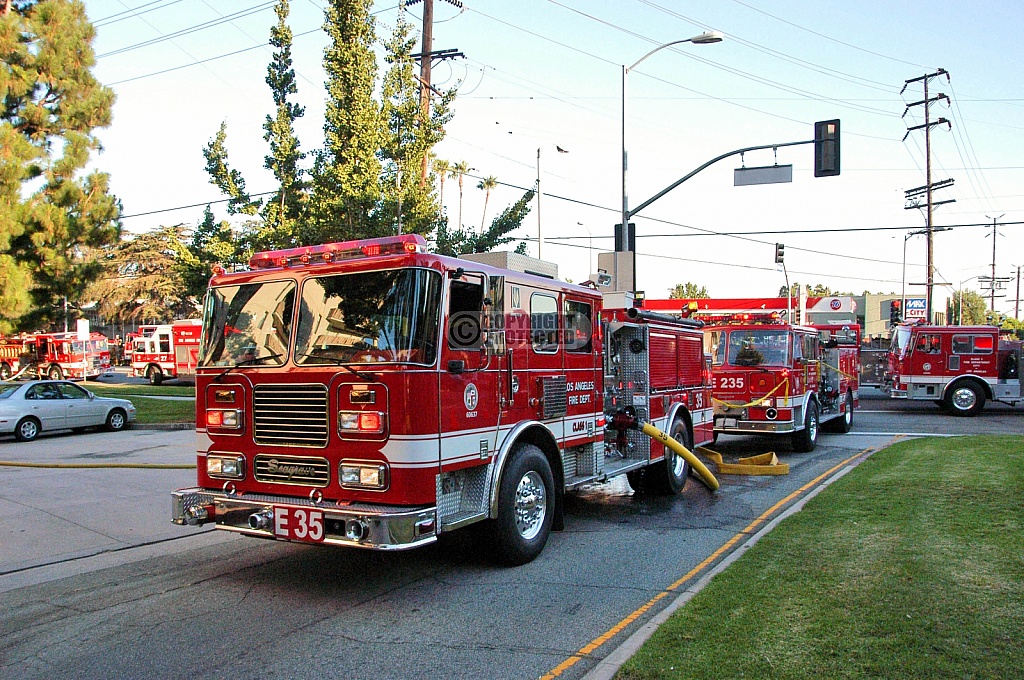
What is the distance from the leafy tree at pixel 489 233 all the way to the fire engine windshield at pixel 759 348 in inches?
208

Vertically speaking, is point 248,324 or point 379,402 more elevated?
point 248,324

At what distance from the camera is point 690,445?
447 inches

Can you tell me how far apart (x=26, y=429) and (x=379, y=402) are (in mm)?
15882

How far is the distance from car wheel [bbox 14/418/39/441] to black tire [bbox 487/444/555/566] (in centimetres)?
1539

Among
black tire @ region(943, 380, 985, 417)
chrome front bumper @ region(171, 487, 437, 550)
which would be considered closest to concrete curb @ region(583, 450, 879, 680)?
chrome front bumper @ region(171, 487, 437, 550)

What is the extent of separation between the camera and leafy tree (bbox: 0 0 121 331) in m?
21.2

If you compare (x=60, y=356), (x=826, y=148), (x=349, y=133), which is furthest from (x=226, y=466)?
(x=60, y=356)

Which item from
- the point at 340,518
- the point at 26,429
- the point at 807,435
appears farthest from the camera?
the point at 26,429

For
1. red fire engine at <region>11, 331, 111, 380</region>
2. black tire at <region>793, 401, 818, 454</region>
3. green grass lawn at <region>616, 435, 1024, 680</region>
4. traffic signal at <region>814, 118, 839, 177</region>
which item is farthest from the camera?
red fire engine at <region>11, 331, 111, 380</region>

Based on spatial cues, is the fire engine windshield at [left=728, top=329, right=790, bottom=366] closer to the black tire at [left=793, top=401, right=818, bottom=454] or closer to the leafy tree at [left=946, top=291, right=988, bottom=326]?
the black tire at [left=793, top=401, right=818, bottom=454]

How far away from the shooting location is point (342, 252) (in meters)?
6.47

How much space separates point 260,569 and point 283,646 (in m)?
2.04

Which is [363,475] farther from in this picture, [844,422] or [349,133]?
[844,422]

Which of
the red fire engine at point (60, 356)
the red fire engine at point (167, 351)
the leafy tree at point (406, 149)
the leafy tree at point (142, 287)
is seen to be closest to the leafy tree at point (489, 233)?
the leafy tree at point (406, 149)
